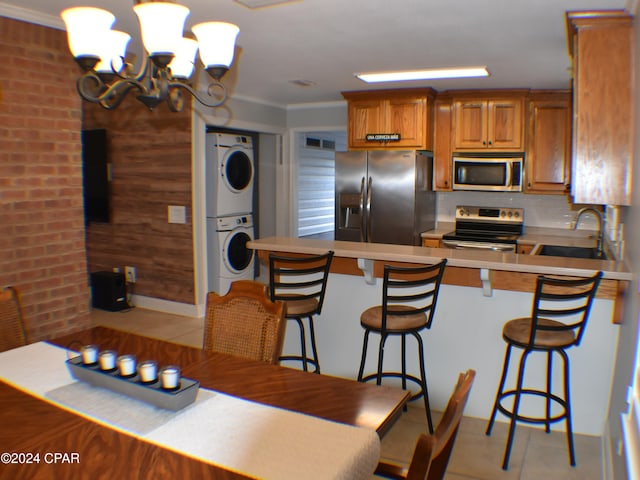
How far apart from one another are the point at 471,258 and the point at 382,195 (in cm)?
242

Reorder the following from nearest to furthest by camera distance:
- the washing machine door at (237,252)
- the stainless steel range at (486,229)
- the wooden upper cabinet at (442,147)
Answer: the stainless steel range at (486,229)
the wooden upper cabinet at (442,147)
the washing machine door at (237,252)

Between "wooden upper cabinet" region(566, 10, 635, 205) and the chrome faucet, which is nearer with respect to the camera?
"wooden upper cabinet" region(566, 10, 635, 205)

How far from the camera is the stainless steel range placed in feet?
16.8

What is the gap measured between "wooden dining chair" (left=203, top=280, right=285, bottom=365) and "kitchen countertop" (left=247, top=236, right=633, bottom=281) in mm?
982

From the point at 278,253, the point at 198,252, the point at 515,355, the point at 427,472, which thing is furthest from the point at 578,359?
the point at 198,252

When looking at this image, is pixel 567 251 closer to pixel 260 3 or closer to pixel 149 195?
pixel 260 3

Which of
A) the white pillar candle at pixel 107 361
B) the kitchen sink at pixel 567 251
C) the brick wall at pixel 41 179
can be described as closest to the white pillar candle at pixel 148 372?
the white pillar candle at pixel 107 361

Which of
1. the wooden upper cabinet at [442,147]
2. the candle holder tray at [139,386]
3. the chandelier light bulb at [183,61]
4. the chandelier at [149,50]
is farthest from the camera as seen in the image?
the wooden upper cabinet at [442,147]

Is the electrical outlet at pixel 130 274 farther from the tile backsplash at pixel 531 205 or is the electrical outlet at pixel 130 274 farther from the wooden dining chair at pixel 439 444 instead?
the wooden dining chair at pixel 439 444

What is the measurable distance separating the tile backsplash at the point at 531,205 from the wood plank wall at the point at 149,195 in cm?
290

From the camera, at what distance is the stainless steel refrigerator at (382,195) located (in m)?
5.16

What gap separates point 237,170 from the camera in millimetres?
5828

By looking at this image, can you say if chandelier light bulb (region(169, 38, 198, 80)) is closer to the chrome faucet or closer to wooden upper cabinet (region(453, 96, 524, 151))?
the chrome faucet

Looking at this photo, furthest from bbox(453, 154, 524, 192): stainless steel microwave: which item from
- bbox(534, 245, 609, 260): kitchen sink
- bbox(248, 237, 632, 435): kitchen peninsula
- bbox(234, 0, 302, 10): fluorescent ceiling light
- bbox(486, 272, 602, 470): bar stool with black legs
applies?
bbox(234, 0, 302, 10): fluorescent ceiling light
